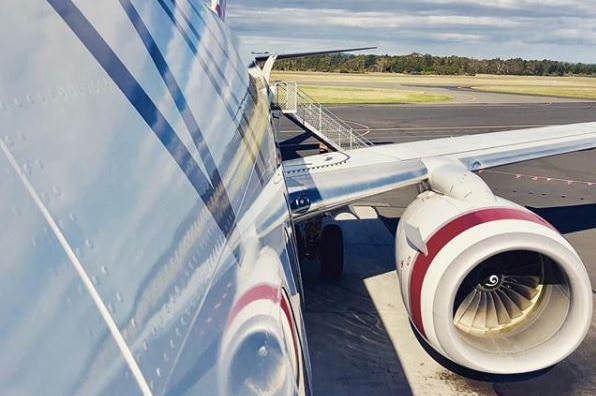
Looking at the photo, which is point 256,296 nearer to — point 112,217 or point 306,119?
point 112,217

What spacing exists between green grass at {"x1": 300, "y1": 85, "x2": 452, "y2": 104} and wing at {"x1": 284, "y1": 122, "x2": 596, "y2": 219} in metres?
35.1

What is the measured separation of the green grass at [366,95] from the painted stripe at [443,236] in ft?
131

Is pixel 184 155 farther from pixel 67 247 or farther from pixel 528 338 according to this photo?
pixel 528 338

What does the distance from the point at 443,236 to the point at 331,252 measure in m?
3.81

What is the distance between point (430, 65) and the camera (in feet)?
339

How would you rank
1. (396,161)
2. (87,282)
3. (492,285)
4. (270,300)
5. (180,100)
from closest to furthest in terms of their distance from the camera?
(87,282) < (180,100) < (270,300) < (492,285) < (396,161)

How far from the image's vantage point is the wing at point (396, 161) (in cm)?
870

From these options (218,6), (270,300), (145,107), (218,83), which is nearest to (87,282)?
(145,107)

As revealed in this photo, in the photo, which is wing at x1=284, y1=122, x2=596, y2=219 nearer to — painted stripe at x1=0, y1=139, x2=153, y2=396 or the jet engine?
the jet engine

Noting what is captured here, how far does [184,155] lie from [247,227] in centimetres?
72

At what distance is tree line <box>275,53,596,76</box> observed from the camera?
102 m

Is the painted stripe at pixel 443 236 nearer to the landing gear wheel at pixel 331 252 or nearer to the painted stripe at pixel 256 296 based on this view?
the painted stripe at pixel 256 296

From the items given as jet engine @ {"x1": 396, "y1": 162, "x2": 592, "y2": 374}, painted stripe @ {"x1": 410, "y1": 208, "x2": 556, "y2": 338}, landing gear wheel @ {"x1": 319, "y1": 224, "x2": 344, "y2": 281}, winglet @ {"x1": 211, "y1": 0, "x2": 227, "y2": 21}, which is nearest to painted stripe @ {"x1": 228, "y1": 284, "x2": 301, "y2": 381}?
jet engine @ {"x1": 396, "y1": 162, "x2": 592, "y2": 374}

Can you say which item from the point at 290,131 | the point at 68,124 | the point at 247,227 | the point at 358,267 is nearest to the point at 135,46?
the point at 68,124
